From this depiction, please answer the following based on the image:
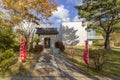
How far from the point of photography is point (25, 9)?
2019 centimetres

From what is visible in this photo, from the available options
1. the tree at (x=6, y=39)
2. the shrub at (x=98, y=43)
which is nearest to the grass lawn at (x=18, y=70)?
the tree at (x=6, y=39)

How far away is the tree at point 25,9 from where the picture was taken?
716 inches

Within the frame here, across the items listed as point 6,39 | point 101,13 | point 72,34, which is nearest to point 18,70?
point 6,39

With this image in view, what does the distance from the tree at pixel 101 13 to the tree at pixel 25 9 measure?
30.6 feet

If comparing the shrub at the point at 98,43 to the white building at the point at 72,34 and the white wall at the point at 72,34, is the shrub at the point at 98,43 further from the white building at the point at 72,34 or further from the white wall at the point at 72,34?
the white wall at the point at 72,34

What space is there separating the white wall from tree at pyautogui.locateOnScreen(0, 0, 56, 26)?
19.4 metres

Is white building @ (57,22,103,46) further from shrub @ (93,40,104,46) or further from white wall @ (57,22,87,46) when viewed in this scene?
shrub @ (93,40,104,46)

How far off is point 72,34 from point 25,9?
900 inches

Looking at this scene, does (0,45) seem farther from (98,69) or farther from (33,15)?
(98,69)

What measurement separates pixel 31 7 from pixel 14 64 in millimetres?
7279

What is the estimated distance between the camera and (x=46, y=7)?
21172 mm

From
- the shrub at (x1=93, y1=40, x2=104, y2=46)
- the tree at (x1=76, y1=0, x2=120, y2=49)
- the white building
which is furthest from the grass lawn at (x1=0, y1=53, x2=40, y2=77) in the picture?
the shrub at (x1=93, y1=40, x2=104, y2=46)

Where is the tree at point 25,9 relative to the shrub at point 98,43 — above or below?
above

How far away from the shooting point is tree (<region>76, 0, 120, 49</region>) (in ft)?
91.7
